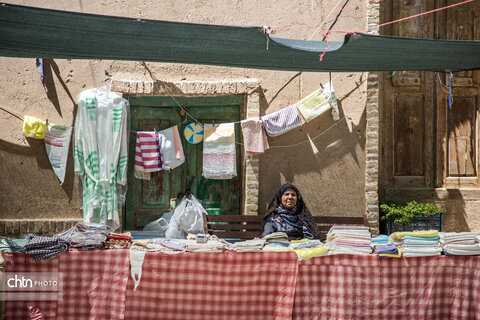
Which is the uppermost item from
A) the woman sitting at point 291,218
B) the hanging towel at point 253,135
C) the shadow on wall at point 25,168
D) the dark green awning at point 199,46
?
the dark green awning at point 199,46

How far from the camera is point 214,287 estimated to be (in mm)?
3973

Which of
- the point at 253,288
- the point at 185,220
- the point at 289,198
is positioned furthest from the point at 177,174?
the point at 253,288

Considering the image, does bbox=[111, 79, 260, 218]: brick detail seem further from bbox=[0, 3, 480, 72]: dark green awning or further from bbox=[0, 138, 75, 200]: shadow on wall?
bbox=[0, 138, 75, 200]: shadow on wall

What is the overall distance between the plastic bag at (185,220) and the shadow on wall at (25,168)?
148cm

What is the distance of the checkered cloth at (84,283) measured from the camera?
3.89m

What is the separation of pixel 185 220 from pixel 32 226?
75.4 inches

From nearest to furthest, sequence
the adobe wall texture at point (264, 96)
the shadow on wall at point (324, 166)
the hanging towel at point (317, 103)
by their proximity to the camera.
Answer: the hanging towel at point (317, 103) → the adobe wall texture at point (264, 96) → the shadow on wall at point (324, 166)

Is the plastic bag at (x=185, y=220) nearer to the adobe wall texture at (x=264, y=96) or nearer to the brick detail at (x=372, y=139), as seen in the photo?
the adobe wall texture at (x=264, y=96)

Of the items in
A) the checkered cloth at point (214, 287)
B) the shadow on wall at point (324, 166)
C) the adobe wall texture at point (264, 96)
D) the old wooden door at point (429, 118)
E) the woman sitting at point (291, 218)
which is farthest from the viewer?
the old wooden door at point (429, 118)

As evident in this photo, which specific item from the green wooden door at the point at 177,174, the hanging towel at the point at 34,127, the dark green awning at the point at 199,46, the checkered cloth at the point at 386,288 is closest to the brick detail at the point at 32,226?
the green wooden door at the point at 177,174

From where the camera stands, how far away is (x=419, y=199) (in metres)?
6.64

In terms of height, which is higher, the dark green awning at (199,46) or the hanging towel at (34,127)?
the dark green awning at (199,46)

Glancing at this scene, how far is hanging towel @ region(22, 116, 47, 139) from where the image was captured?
5.87m
